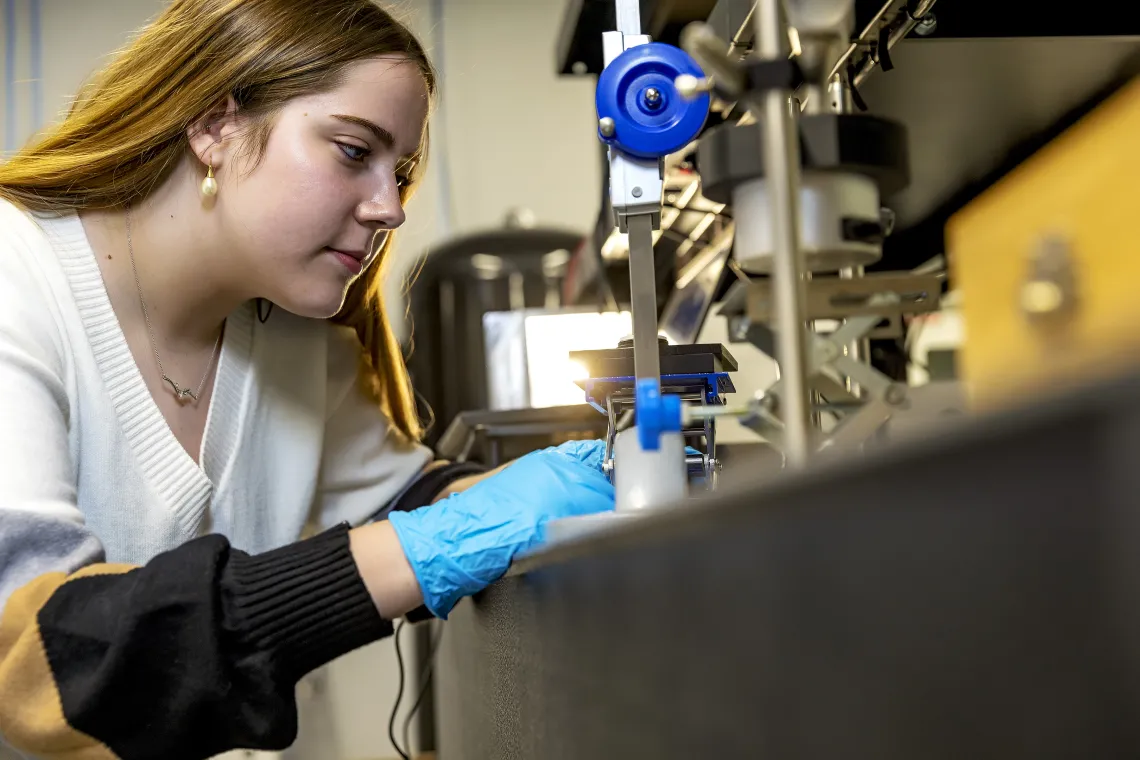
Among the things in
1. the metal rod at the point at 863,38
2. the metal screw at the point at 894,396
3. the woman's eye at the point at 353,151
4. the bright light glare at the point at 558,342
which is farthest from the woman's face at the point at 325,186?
the bright light glare at the point at 558,342

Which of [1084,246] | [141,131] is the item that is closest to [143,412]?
[141,131]

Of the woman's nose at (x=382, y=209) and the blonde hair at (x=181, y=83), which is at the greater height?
the blonde hair at (x=181, y=83)

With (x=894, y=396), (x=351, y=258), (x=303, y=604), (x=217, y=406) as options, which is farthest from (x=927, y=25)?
(x=217, y=406)

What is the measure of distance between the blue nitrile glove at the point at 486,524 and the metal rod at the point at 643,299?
0.44ft

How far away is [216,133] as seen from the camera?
3.92ft

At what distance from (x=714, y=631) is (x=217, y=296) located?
3.45ft

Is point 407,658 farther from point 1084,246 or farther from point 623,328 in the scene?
point 1084,246

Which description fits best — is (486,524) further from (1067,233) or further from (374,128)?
(1067,233)

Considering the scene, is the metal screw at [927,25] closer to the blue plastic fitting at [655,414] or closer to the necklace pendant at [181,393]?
the blue plastic fitting at [655,414]

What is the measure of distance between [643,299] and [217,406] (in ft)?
2.39

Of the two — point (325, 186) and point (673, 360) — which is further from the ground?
point (325, 186)

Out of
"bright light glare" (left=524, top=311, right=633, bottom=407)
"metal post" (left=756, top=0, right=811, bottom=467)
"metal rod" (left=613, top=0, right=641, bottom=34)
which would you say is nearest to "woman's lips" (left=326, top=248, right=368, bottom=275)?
"metal rod" (left=613, top=0, right=641, bottom=34)

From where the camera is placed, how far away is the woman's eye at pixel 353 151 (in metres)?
1.14

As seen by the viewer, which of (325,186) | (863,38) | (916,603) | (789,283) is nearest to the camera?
(916,603)
